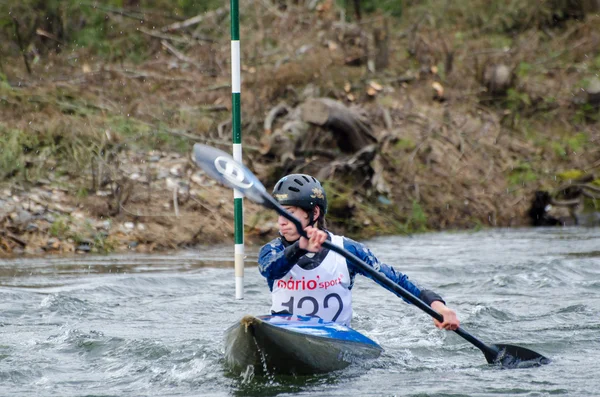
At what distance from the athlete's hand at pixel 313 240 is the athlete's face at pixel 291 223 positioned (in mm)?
265

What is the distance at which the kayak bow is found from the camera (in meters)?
4.85

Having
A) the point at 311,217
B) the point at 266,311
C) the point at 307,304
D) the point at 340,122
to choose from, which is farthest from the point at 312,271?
the point at 340,122

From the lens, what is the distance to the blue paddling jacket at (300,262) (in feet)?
16.9

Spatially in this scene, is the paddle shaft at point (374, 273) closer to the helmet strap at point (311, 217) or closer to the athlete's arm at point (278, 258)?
the athlete's arm at point (278, 258)

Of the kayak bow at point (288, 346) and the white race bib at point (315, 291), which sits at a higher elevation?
the white race bib at point (315, 291)

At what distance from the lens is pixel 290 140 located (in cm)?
1209

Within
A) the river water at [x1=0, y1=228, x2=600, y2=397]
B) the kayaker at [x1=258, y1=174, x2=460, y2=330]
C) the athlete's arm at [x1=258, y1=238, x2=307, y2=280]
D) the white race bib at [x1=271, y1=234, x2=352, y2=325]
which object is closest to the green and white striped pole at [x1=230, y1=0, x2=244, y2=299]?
the river water at [x1=0, y1=228, x2=600, y2=397]

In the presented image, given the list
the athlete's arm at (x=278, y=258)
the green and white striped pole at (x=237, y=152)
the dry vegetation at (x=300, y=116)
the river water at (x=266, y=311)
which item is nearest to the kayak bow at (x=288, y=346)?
the river water at (x=266, y=311)

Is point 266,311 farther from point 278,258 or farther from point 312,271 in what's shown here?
point 278,258

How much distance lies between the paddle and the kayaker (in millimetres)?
206

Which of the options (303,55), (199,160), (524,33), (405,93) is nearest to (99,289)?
(199,160)

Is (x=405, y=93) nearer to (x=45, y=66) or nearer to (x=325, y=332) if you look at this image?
(x=45, y=66)

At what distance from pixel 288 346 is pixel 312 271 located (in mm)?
833

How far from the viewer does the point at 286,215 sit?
5.00 m
